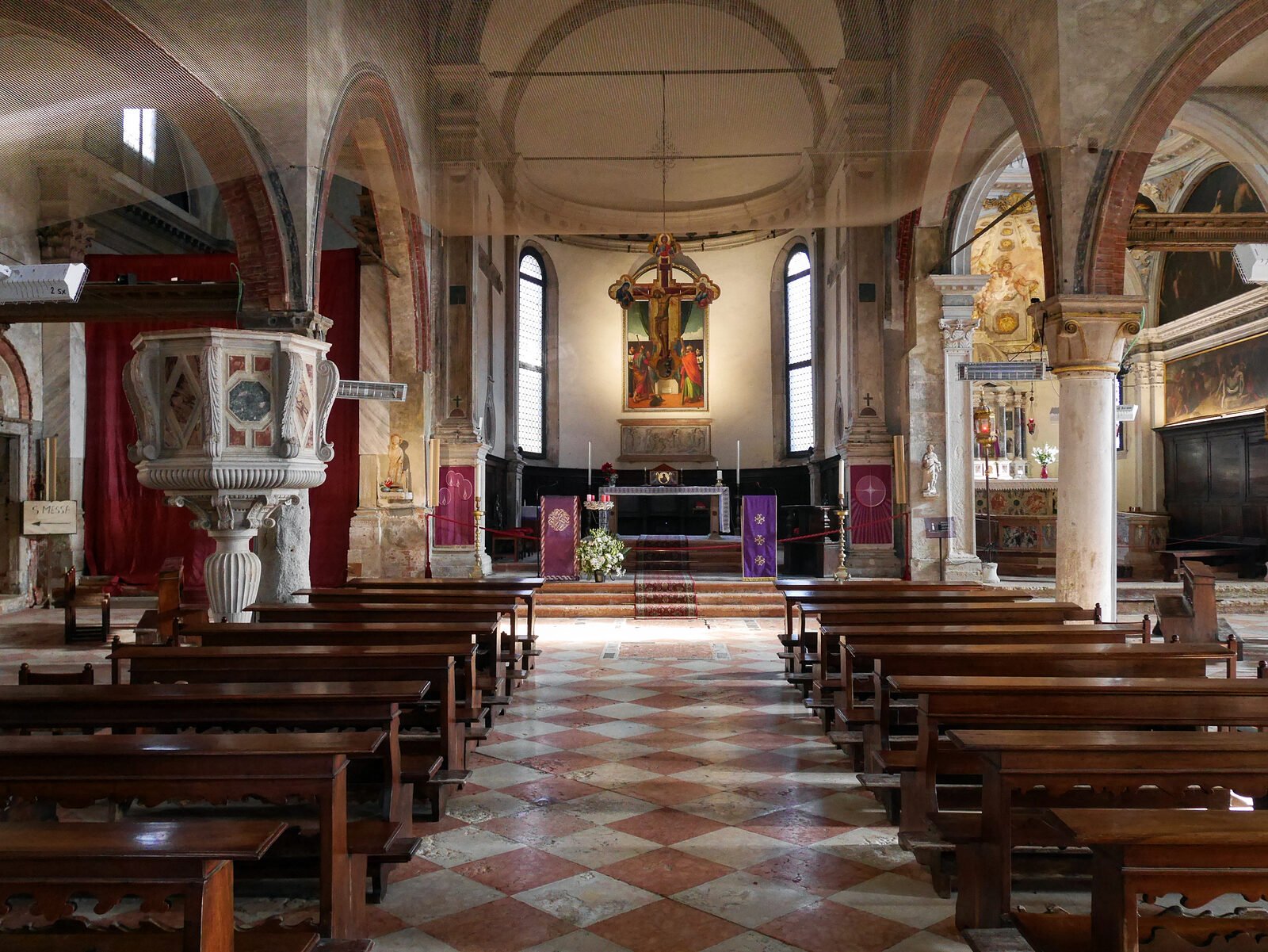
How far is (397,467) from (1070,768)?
10.5 metres

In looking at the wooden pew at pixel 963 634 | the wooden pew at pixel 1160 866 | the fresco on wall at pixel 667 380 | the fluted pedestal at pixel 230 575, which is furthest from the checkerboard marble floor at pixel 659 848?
the fresco on wall at pixel 667 380

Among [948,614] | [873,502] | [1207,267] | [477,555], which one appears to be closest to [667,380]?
[873,502]

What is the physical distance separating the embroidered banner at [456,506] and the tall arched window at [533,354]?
5.15 metres

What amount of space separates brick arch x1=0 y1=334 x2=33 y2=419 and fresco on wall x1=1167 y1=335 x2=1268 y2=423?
1575 centimetres

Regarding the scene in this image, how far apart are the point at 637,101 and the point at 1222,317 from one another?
9.27 m

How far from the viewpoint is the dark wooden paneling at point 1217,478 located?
1297 centimetres

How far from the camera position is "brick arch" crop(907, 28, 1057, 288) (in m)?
7.71

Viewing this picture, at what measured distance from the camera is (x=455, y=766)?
405cm

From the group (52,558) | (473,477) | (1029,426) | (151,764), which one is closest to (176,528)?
(52,558)

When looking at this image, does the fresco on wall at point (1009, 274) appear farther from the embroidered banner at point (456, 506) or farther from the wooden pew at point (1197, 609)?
the wooden pew at point (1197, 609)

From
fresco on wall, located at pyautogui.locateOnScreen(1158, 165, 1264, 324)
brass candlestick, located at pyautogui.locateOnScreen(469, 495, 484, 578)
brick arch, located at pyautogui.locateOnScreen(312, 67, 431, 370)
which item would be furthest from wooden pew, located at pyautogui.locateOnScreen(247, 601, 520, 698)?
fresco on wall, located at pyautogui.locateOnScreen(1158, 165, 1264, 324)

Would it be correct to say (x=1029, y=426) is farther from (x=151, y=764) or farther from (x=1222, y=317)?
(x=151, y=764)

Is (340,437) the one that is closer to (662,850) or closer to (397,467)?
(397,467)

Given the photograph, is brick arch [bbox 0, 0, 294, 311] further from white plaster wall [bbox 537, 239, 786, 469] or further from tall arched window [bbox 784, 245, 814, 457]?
tall arched window [bbox 784, 245, 814, 457]
